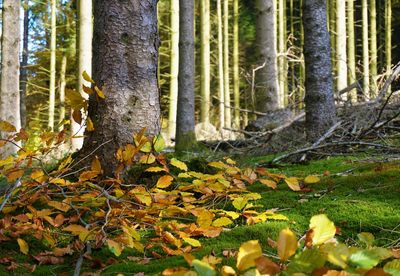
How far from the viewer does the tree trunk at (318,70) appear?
4.36m

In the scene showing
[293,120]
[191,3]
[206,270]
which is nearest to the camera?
[206,270]

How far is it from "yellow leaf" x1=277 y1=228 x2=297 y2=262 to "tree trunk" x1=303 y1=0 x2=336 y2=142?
3.50 metres

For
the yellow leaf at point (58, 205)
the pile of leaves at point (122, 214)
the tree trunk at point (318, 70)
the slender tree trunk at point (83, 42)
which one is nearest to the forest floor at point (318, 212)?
the pile of leaves at point (122, 214)

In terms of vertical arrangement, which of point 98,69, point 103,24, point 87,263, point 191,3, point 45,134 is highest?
point 191,3

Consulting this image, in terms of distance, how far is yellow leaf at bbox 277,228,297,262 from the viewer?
3.14ft

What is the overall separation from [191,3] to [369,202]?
639cm

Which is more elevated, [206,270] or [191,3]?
[191,3]

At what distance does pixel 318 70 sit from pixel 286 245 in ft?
12.1

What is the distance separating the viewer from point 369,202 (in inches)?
88.6

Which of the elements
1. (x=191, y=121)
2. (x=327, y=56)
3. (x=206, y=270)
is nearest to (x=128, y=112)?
(x=206, y=270)

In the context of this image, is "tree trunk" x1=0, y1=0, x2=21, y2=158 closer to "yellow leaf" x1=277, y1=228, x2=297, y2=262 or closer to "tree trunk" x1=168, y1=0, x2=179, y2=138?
"tree trunk" x1=168, y1=0, x2=179, y2=138

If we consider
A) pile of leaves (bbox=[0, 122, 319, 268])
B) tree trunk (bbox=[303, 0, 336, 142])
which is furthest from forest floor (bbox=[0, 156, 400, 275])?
tree trunk (bbox=[303, 0, 336, 142])

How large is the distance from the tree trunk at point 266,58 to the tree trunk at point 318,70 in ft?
9.18

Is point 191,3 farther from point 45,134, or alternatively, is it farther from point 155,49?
point 45,134
